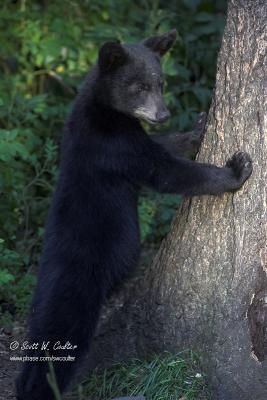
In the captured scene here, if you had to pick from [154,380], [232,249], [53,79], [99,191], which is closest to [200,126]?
→ [99,191]

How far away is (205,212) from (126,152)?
2.08 feet

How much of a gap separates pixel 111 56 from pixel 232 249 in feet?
4.92

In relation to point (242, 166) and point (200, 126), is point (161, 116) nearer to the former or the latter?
point (200, 126)

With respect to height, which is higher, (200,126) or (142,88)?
(142,88)

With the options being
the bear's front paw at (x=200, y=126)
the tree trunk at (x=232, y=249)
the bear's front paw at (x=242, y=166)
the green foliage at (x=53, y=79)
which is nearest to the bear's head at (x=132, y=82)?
the bear's front paw at (x=200, y=126)

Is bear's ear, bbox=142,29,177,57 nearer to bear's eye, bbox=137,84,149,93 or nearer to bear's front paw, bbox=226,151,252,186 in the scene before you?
bear's eye, bbox=137,84,149,93

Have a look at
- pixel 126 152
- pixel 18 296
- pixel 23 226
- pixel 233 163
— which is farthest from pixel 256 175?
pixel 23 226

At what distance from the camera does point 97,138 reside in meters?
5.08

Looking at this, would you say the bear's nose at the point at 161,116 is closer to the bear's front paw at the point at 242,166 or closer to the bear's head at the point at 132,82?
the bear's head at the point at 132,82

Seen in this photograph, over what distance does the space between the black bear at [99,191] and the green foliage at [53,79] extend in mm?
1429

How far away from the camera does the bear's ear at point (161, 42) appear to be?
5656mm

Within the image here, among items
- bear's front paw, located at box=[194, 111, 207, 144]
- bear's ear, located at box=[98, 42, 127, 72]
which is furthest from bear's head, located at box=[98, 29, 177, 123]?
bear's front paw, located at box=[194, 111, 207, 144]

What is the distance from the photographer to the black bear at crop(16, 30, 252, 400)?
4891mm

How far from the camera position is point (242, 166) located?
475cm
